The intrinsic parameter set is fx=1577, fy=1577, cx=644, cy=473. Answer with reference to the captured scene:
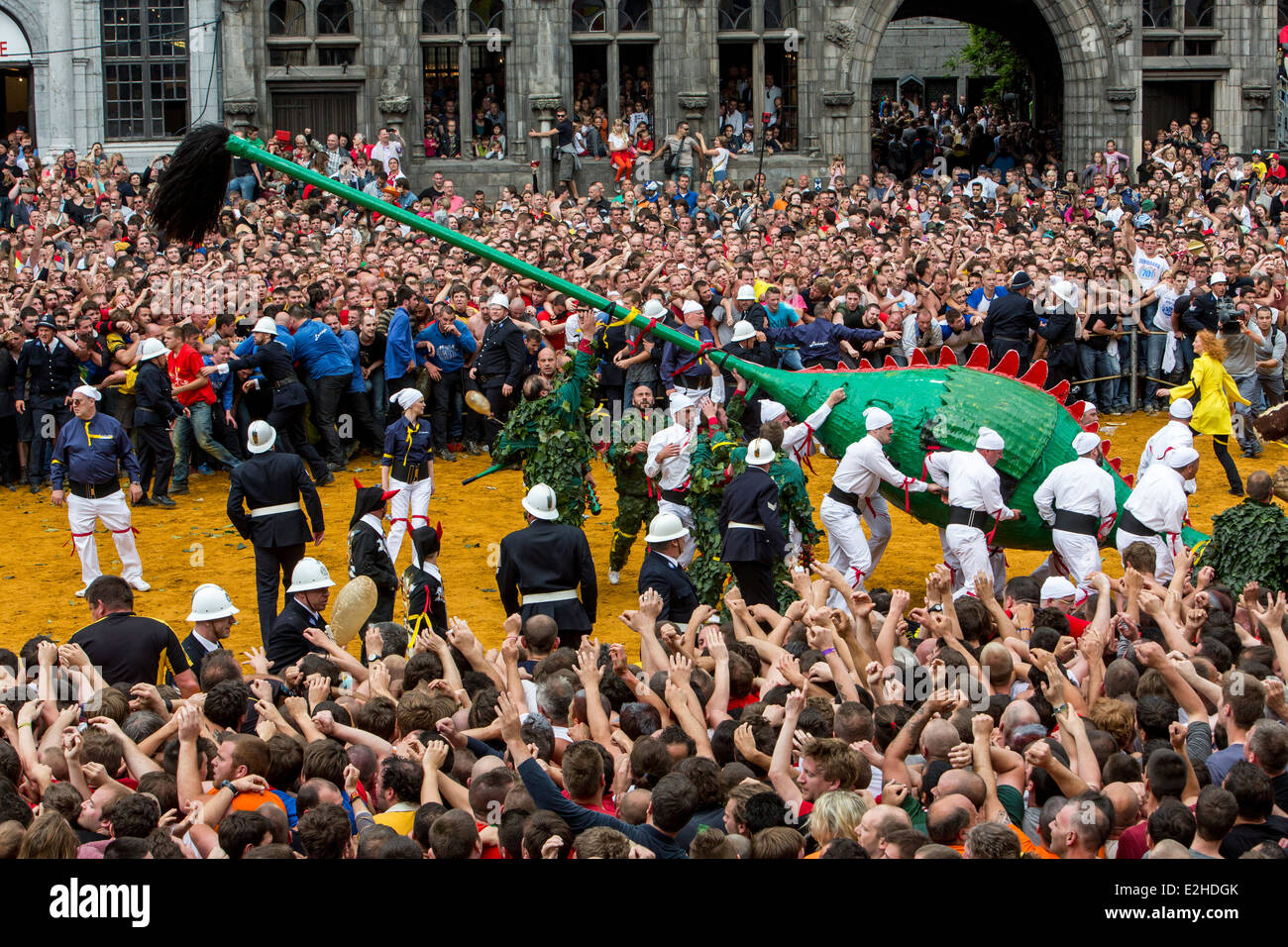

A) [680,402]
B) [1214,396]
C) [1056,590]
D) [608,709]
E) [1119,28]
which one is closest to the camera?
[608,709]

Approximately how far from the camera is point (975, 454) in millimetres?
11508

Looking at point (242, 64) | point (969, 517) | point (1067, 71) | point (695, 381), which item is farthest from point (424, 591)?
point (1067, 71)

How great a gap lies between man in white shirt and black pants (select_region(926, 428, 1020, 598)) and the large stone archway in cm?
1919

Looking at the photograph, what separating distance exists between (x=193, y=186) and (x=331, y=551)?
4.67m

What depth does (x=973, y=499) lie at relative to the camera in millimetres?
11398

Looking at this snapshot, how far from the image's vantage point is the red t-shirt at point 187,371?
15.7m

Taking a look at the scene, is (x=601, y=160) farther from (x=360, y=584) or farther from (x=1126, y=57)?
(x=360, y=584)

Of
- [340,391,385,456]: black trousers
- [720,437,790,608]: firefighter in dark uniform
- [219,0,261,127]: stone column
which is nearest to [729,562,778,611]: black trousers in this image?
[720,437,790,608]: firefighter in dark uniform

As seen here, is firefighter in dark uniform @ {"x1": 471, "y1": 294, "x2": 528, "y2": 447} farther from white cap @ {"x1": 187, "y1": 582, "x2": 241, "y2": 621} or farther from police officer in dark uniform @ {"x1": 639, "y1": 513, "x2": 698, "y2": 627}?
white cap @ {"x1": 187, "y1": 582, "x2": 241, "y2": 621}

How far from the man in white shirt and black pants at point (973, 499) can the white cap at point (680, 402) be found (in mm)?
2110

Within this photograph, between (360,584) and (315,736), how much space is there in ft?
10.5

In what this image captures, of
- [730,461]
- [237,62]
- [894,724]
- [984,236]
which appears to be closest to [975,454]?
[730,461]

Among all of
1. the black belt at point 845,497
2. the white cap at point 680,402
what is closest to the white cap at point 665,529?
the black belt at point 845,497

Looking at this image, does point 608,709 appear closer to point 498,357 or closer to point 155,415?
point 155,415
